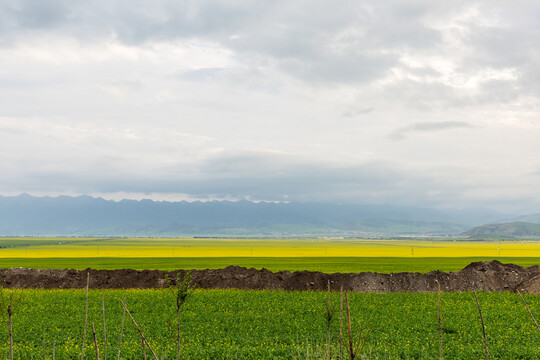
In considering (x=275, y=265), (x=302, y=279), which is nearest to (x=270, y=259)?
(x=275, y=265)

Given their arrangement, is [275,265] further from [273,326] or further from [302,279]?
[273,326]

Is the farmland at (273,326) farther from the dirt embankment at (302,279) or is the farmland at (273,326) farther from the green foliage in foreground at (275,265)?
the green foliage in foreground at (275,265)

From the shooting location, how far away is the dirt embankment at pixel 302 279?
35312mm

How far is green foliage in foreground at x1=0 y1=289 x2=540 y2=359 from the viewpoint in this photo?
1518 cm

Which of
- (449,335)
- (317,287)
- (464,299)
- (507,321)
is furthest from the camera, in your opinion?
(317,287)

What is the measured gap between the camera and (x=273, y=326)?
19.7 meters

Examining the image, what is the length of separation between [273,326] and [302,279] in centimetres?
1644

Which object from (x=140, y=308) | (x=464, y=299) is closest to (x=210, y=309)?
(x=140, y=308)

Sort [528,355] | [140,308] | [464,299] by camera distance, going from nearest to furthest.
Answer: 1. [528,355]
2. [140,308]
3. [464,299]

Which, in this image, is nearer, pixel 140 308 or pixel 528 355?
pixel 528 355

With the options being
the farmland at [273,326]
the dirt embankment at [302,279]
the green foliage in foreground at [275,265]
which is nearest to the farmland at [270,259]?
the green foliage in foreground at [275,265]

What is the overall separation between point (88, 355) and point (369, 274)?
25.6 metres

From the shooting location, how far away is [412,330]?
757 inches

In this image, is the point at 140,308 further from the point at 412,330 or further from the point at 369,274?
the point at 369,274
